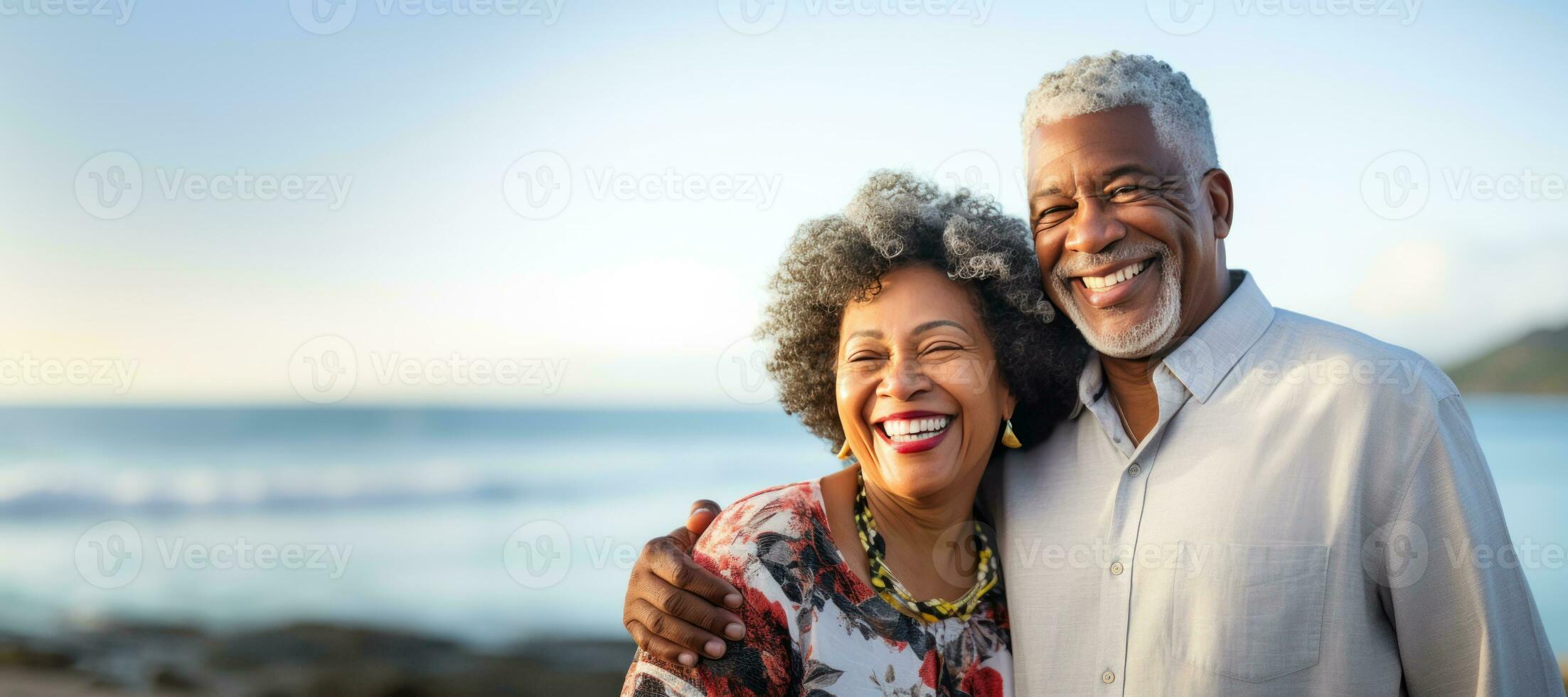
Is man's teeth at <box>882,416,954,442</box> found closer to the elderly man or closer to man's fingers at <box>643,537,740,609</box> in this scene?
the elderly man

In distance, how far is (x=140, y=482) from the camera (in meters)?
19.6

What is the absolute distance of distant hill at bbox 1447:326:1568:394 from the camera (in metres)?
Result: 22.5

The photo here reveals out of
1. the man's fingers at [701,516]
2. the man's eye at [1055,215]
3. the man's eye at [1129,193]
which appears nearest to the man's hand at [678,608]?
the man's fingers at [701,516]

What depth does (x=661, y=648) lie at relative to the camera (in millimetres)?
2389

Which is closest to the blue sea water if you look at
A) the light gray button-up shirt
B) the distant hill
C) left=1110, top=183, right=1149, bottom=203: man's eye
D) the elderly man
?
the distant hill

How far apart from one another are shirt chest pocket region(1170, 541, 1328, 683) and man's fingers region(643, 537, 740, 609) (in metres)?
1.09

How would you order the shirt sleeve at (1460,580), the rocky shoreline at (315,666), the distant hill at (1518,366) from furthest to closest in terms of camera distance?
the distant hill at (1518,366) → the rocky shoreline at (315,666) → the shirt sleeve at (1460,580)

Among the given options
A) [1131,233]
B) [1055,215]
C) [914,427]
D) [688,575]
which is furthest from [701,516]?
[1131,233]

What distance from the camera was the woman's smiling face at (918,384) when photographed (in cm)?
272

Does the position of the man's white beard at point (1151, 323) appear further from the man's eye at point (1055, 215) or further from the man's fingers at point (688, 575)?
the man's fingers at point (688, 575)

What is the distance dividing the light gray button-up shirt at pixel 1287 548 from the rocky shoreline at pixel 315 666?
6642 millimetres

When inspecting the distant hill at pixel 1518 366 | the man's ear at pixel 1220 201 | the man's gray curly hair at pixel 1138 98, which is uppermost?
the distant hill at pixel 1518 366

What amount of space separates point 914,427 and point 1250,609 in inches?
36.0

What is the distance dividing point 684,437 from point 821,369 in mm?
21876
